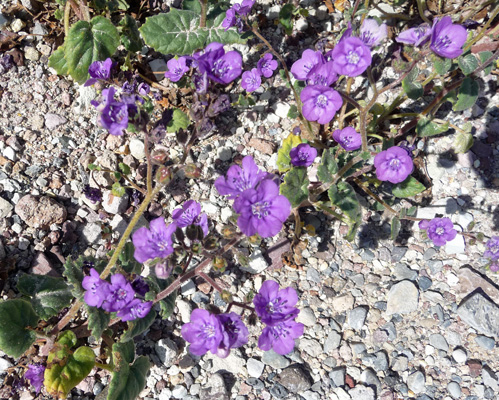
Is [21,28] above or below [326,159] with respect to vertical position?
above

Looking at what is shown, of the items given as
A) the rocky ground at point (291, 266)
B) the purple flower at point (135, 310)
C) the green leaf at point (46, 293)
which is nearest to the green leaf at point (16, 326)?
the green leaf at point (46, 293)

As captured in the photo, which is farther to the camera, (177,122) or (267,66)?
(267,66)

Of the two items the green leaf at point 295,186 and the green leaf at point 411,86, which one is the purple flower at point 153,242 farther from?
the green leaf at point 411,86

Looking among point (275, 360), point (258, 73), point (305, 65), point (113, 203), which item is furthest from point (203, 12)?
point (275, 360)

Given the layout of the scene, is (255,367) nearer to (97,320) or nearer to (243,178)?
(97,320)

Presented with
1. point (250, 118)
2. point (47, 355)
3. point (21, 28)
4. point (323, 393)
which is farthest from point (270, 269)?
point (21, 28)

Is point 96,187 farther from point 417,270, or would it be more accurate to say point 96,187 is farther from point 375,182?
point 417,270
